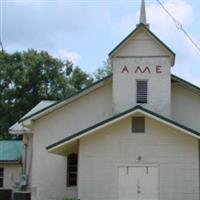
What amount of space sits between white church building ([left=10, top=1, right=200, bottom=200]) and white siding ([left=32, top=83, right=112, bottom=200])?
1.8 inches

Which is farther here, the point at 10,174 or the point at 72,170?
the point at 10,174

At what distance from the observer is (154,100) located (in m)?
28.6

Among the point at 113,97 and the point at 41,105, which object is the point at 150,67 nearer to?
the point at 113,97

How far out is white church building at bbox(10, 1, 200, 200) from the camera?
83.6ft

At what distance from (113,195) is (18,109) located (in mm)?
38175

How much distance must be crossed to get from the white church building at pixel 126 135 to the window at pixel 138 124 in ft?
0.15

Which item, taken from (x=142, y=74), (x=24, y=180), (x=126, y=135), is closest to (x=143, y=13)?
(x=142, y=74)

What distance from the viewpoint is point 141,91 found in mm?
28906

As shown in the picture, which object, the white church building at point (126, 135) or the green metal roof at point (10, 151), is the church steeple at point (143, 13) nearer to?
the white church building at point (126, 135)

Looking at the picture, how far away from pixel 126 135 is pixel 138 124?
2.43 ft

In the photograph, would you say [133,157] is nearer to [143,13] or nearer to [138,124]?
[138,124]

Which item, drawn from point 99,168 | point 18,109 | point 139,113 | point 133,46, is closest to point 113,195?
point 99,168

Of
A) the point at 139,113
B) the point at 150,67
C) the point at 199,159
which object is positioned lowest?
the point at 199,159

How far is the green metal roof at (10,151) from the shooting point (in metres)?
36.8
